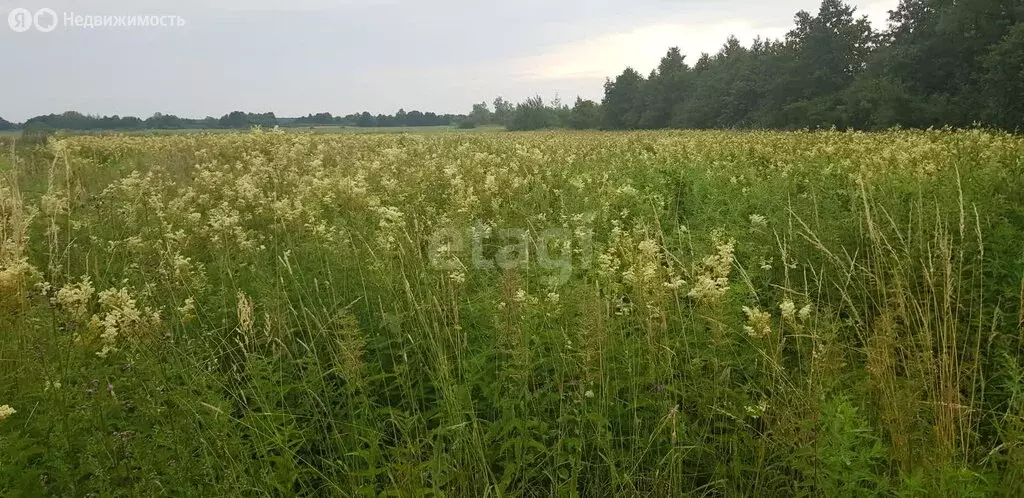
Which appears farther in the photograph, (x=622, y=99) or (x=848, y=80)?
(x=622, y=99)

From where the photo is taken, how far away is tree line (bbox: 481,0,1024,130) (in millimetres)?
29094

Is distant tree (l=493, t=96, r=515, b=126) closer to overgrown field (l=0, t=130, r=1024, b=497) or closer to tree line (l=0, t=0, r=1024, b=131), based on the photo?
tree line (l=0, t=0, r=1024, b=131)

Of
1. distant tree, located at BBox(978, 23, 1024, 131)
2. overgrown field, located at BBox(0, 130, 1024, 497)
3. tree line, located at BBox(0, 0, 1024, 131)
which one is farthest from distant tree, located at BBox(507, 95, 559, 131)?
overgrown field, located at BBox(0, 130, 1024, 497)

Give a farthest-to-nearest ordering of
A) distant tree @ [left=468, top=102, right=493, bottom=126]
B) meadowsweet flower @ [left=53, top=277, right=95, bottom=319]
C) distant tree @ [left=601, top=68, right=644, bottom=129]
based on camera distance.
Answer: distant tree @ [left=468, top=102, right=493, bottom=126]
distant tree @ [left=601, top=68, right=644, bottom=129]
meadowsweet flower @ [left=53, top=277, right=95, bottom=319]

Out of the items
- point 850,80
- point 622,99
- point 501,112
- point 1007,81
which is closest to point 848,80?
point 850,80

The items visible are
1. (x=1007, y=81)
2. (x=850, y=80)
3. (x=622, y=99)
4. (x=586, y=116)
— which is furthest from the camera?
(x=586, y=116)

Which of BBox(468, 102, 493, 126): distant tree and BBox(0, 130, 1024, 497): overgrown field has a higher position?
BBox(468, 102, 493, 126): distant tree

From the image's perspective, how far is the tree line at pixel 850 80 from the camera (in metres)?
29.1

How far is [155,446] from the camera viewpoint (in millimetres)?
2463

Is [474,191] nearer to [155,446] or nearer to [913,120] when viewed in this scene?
[155,446]

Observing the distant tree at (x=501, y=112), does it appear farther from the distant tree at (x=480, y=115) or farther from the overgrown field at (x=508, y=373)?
the overgrown field at (x=508, y=373)

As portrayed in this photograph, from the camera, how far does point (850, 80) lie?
1839 inches

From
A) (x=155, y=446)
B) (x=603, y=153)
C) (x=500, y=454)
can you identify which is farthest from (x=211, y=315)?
(x=603, y=153)

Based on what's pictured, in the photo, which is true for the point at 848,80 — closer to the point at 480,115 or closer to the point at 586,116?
the point at 586,116
